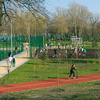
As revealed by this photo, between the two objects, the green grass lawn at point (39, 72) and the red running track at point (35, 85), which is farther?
the green grass lawn at point (39, 72)

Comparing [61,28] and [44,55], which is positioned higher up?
[61,28]

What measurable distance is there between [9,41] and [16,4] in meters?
19.8

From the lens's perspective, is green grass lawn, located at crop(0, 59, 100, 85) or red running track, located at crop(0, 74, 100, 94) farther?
green grass lawn, located at crop(0, 59, 100, 85)

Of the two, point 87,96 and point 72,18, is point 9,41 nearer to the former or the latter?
point 87,96

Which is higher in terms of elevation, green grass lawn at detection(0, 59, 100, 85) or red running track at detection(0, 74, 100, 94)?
green grass lawn at detection(0, 59, 100, 85)

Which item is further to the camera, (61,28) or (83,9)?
(83,9)

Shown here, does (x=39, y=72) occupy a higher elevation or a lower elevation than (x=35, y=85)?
higher

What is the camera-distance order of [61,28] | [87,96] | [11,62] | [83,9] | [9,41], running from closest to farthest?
[87,96]
[11,62]
[9,41]
[61,28]
[83,9]

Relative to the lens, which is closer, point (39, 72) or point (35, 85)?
point (35, 85)

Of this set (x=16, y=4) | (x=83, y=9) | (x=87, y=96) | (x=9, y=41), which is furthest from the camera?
(x=83, y=9)

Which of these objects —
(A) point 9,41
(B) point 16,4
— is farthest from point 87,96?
(A) point 9,41

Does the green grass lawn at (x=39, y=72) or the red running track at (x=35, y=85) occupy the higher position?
the green grass lawn at (x=39, y=72)

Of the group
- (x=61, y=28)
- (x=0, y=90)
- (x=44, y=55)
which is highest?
(x=61, y=28)

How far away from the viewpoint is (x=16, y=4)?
13461mm
